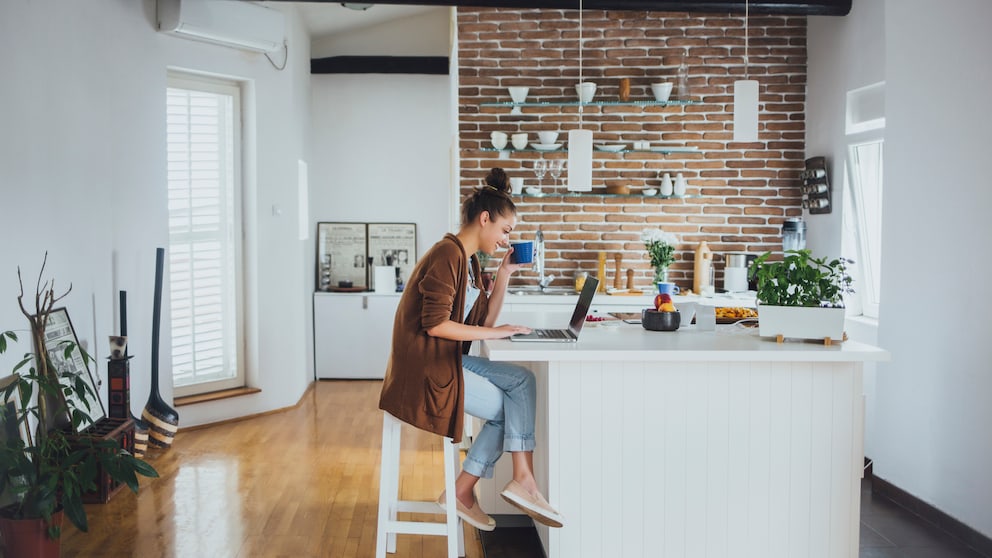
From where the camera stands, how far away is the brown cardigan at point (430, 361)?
302 centimetres

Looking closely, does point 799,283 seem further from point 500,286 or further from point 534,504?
point 534,504

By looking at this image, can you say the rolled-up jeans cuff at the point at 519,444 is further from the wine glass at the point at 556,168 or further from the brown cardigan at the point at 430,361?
the wine glass at the point at 556,168

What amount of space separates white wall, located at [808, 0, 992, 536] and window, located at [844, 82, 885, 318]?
92cm

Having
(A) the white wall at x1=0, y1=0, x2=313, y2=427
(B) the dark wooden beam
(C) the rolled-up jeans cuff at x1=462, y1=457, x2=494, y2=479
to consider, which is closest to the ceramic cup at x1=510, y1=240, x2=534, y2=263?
(C) the rolled-up jeans cuff at x1=462, y1=457, x2=494, y2=479

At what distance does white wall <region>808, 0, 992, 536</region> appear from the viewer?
367 centimetres

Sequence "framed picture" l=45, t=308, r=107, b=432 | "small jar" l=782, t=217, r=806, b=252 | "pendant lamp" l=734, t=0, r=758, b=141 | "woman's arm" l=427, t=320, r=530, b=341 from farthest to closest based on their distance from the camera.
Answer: "small jar" l=782, t=217, r=806, b=252 < "pendant lamp" l=734, t=0, r=758, b=141 < "framed picture" l=45, t=308, r=107, b=432 < "woman's arm" l=427, t=320, r=530, b=341

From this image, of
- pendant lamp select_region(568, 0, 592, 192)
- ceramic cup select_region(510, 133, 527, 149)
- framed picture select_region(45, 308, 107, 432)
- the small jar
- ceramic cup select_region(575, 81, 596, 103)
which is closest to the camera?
framed picture select_region(45, 308, 107, 432)

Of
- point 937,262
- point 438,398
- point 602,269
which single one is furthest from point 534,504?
point 602,269

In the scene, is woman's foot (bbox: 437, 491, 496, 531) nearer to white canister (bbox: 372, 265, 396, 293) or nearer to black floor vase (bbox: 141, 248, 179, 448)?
black floor vase (bbox: 141, 248, 179, 448)

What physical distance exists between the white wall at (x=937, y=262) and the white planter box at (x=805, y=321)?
1.06 m

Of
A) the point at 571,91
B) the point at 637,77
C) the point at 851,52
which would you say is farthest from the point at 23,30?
the point at 851,52

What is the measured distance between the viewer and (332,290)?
26.3 ft

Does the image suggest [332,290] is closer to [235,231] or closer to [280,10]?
[235,231]

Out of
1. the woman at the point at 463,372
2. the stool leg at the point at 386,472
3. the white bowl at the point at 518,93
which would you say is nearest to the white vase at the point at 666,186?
the white bowl at the point at 518,93
